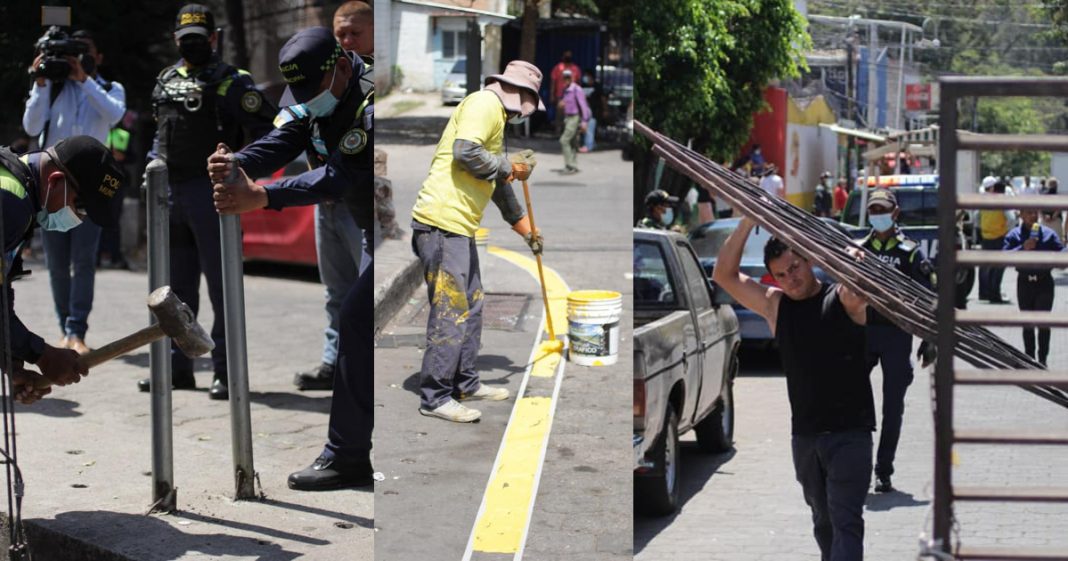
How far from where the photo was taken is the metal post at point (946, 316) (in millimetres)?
2762

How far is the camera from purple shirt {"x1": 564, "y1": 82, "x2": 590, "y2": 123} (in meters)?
3.40

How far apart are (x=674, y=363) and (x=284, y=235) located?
832cm

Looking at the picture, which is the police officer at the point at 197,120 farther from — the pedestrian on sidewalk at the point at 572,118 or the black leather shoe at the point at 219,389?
the pedestrian on sidewalk at the point at 572,118

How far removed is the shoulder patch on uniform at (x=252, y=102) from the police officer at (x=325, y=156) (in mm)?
1241

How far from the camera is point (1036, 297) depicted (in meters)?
3.35

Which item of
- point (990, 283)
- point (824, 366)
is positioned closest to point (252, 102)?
point (824, 366)

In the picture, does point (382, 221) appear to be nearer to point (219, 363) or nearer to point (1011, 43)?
point (1011, 43)

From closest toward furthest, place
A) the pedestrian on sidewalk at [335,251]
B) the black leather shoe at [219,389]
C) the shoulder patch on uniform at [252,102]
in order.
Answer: the pedestrian on sidewalk at [335,251] → the shoulder patch on uniform at [252,102] → the black leather shoe at [219,389]

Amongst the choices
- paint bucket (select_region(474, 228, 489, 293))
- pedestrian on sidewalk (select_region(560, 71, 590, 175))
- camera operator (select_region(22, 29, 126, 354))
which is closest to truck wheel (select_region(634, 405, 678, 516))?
paint bucket (select_region(474, 228, 489, 293))

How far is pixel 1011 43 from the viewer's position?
3508 millimetres

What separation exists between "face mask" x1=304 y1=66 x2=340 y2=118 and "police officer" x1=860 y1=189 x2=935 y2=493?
177cm

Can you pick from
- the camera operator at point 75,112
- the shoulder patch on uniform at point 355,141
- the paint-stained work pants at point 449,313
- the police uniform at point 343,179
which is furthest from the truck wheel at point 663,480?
the camera operator at point 75,112

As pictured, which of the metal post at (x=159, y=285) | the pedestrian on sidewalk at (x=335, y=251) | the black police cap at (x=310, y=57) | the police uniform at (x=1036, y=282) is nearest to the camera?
the police uniform at (x=1036, y=282)

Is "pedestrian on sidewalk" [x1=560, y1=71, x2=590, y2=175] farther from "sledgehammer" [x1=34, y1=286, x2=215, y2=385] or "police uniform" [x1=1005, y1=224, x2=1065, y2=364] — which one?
"sledgehammer" [x1=34, y1=286, x2=215, y2=385]
